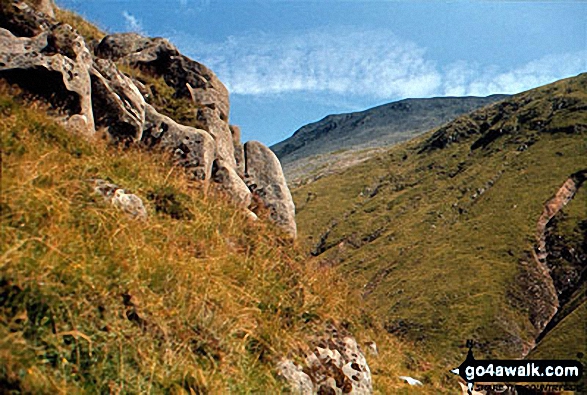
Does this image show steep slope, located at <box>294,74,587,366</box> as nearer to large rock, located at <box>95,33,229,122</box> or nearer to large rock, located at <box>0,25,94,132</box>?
large rock, located at <box>95,33,229,122</box>

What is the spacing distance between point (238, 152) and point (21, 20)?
40.4ft

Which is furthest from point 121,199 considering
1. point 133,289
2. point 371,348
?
point 371,348

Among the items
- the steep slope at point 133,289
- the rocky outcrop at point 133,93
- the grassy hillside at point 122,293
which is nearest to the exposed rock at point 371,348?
the steep slope at point 133,289

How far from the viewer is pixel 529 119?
165250 millimetres

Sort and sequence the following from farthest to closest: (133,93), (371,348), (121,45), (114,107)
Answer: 1. (121,45)
2. (133,93)
3. (114,107)
4. (371,348)

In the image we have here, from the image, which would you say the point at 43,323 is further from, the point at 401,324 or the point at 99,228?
the point at 401,324

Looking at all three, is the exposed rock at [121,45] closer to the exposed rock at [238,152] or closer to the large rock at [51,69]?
the exposed rock at [238,152]

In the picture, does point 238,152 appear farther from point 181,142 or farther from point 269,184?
point 181,142

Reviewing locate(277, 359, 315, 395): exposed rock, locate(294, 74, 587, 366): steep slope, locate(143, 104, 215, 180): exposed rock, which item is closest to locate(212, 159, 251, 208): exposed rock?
locate(143, 104, 215, 180): exposed rock

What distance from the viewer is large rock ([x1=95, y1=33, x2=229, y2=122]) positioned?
75.9ft

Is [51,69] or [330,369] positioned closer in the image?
[330,369]

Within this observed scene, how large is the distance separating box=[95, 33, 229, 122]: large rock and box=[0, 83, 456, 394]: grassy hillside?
46.4 ft

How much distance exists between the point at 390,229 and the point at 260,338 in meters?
147

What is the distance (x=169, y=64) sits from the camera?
2408cm
